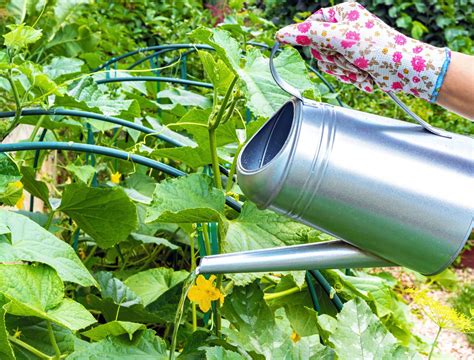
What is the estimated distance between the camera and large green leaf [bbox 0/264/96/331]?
2.68 feet

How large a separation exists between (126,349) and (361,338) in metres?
0.28

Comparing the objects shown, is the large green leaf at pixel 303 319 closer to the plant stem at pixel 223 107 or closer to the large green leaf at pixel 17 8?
the plant stem at pixel 223 107

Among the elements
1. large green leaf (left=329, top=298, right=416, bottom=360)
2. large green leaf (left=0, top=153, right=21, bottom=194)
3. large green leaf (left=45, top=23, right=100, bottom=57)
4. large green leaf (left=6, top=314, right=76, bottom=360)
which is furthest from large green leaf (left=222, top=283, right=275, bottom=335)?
large green leaf (left=45, top=23, right=100, bottom=57)

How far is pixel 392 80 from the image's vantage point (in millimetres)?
698

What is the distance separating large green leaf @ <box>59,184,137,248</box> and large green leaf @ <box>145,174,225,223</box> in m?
0.17

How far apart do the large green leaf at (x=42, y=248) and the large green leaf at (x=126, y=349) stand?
7 centimetres

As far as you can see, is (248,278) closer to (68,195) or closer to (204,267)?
(204,267)

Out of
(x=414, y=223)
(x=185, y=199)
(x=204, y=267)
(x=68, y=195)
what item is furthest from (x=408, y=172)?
(x=68, y=195)

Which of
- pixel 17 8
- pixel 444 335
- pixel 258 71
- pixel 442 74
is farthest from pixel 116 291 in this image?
pixel 444 335

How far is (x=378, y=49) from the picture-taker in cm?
68

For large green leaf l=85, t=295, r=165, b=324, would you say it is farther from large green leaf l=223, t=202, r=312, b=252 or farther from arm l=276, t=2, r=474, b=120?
arm l=276, t=2, r=474, b=120

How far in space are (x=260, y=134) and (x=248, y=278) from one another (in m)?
0.25

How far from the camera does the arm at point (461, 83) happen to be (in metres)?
0.68

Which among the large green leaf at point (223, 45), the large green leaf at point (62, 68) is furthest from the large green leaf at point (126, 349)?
the large green leaf at point (62, 68)
